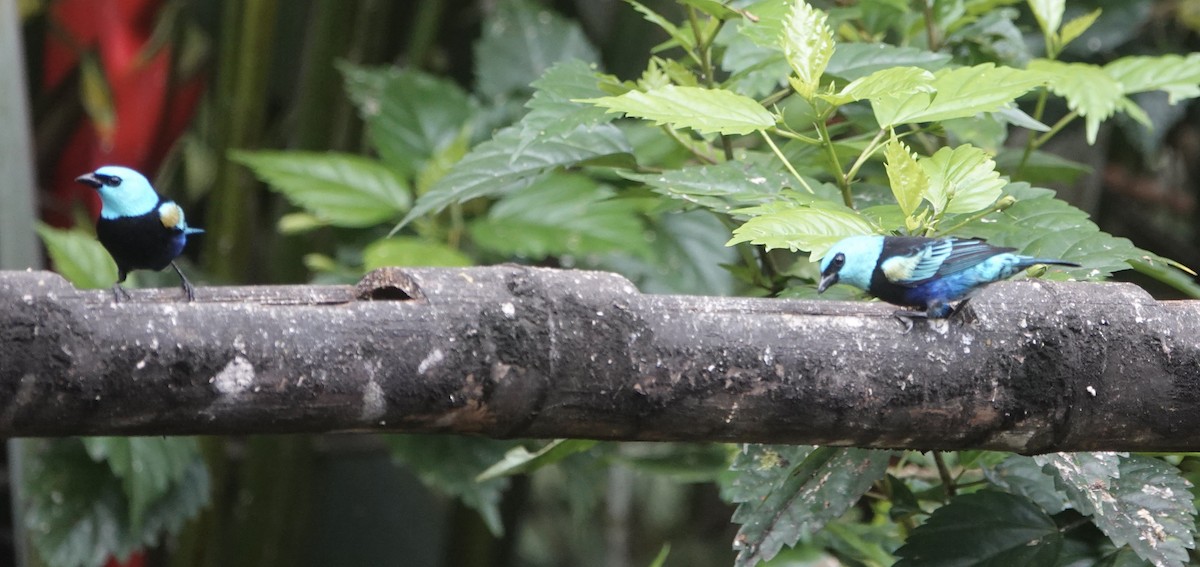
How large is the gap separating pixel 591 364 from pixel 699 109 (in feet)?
0.84

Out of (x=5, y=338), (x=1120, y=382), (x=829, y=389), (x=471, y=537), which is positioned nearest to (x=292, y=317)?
(x=5, y=338)

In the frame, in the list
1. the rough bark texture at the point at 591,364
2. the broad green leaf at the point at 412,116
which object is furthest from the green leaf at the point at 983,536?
the broad green leaf at the point at 412,116

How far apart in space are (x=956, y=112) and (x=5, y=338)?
2.56 ft

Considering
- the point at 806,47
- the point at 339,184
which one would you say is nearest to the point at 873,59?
the point at 806,47

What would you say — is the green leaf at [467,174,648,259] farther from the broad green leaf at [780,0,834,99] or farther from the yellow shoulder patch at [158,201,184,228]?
the broad green leaf at [780,0,834,99]

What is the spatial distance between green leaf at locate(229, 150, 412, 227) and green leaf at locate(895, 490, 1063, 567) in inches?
42.0

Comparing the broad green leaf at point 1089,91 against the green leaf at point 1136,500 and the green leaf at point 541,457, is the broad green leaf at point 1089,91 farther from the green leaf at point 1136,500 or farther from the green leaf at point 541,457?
the green leaf at point 541,457

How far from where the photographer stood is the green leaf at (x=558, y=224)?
5.73ft

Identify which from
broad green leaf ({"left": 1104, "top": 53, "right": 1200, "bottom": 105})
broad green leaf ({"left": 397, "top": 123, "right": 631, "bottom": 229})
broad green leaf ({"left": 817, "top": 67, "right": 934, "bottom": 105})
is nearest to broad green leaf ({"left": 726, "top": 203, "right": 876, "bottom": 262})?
broad green leaf ({"left": 817, "top": 67, "right": 934, "bottom": 105})

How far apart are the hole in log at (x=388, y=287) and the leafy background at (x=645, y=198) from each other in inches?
9.5

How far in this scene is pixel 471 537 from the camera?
2.84 m

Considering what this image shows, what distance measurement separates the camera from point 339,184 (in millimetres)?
1809

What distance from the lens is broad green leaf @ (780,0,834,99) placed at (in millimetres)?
992

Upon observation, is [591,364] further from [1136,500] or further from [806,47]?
[1136,500]
